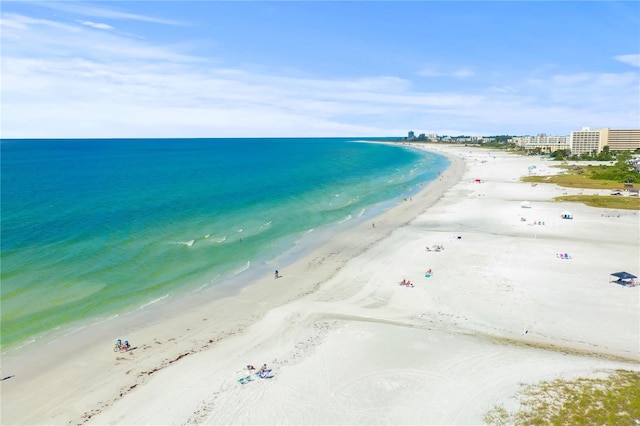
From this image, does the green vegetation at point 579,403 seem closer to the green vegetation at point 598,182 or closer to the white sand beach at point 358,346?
the white sand beach at point 358,346

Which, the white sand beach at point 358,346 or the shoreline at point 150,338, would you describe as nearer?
the white sand beach at point 358,346

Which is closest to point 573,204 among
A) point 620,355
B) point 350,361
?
point 620,355

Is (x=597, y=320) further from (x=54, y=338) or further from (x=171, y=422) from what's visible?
(x=54, y=338)

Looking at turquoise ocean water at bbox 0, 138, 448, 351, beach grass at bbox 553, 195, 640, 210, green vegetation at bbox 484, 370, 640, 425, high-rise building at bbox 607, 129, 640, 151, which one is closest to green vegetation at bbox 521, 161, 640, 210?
beach grass at bbox 553, 195, 640, 210

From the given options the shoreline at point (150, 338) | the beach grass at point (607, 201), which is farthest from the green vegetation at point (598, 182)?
the shoreline at point (150, 338)

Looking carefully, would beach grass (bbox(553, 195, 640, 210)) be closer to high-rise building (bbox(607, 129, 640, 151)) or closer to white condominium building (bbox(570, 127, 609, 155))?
white condominium building (bbox(570, 127, 609, 155))

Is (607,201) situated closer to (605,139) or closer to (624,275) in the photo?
(624,275)
